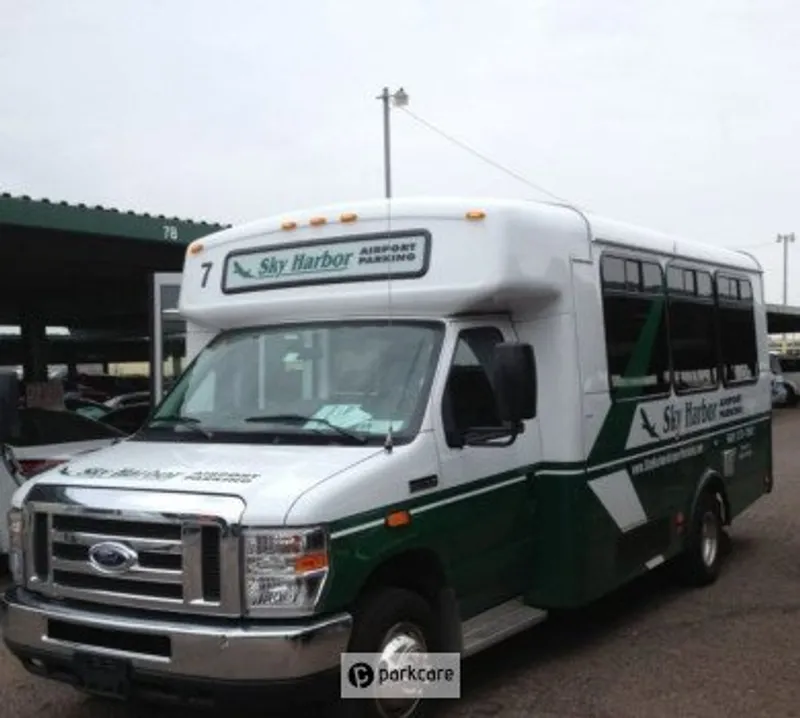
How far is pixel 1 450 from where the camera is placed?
313 inches

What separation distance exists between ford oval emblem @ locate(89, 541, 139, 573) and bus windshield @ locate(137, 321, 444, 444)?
879 millimetres

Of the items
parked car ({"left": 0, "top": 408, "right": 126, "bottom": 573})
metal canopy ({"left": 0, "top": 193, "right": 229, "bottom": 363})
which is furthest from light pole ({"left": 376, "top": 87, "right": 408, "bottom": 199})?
parked car ({"left": 0, "top": 408, "right": 126, "bottom": 573})

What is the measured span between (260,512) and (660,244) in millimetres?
4344

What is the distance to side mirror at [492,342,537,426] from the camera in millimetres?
5117

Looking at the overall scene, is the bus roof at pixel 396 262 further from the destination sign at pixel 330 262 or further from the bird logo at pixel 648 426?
the bird logo at pixel 648 426

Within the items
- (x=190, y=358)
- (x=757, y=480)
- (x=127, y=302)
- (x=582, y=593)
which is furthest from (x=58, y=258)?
(x=582, y=593)

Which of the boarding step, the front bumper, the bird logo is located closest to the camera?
the front bumper

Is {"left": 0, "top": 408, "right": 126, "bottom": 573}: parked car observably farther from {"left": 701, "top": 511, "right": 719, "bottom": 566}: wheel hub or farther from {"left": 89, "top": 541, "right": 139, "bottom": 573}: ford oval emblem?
{"left": 701, "top": 511, "right": 719, "bottom": 566}: wheel hub

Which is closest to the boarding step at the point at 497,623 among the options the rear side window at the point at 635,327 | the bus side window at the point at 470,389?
the bus side window at the point at 470,389

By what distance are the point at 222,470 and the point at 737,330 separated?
5.83m

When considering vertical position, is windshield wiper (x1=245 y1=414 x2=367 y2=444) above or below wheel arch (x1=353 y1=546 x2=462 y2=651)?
above

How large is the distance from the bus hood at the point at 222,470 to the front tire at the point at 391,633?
64cm

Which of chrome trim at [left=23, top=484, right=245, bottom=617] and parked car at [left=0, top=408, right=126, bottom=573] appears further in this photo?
parked car at [left=0, top=408, right=126, bottom=573]

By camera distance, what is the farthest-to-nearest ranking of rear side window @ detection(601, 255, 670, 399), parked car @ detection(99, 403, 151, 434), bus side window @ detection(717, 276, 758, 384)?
parked car @ detection(99, 403, 151, 434), bus side window @ detection(717, 276, 758, 384), rear side window @ detection(601, 255, 670, 399)
